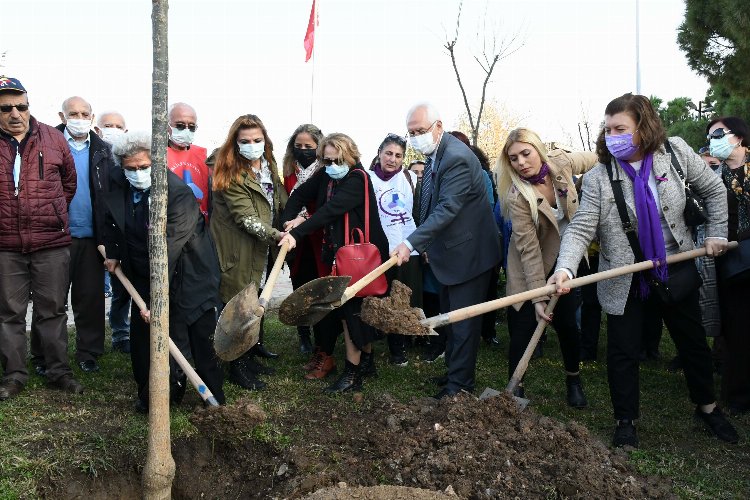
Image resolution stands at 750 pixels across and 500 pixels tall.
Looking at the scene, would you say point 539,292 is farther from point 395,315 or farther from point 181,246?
point 181,246

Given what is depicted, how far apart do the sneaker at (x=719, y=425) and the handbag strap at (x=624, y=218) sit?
1.16 meters

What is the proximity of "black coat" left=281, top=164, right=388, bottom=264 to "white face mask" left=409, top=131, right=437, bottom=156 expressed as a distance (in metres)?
0.53

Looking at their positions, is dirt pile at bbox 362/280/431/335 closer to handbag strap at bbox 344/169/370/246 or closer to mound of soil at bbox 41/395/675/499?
mound of soil at bbox 41/395/675/499

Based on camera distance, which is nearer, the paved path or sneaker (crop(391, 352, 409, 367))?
sneaker (crop(391, 352, 409, 367))

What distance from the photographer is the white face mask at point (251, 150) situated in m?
5.72

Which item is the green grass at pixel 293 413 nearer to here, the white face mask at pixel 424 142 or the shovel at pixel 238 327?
the shovel at pixel 238 327

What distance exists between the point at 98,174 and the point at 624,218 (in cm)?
427

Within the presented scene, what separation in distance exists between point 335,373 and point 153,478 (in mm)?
2549

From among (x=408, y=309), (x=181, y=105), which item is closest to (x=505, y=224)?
(x=408, y=309)

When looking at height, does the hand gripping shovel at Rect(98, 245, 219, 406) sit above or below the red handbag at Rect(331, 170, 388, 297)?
below

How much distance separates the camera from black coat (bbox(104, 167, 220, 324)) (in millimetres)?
4715

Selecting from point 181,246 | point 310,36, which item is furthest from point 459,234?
point 310,36

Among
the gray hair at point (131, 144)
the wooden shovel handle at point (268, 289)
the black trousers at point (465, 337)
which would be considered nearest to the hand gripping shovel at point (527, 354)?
the black trousers at point (465, 337)

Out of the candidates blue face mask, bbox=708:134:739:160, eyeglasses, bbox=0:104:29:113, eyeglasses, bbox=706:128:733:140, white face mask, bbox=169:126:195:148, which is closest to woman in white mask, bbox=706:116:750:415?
blue face mask, bbox=708:134:739:160
